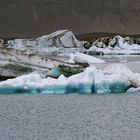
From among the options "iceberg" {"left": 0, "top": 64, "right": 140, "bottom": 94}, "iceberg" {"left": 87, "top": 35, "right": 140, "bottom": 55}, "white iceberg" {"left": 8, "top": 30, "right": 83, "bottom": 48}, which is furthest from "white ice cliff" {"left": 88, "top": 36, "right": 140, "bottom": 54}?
"iceberg" {"left": 0, "top": 64, "right": 140, "bottom": 94}

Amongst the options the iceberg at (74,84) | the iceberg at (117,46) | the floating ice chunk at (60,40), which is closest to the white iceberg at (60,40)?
the floating ice chunk at (60,40)

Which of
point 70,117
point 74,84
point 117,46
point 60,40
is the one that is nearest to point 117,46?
point 117,46

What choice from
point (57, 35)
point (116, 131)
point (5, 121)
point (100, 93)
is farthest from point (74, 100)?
point (57, 35)

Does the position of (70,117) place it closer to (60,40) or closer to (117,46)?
(117,46)

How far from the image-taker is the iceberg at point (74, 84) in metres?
12.8

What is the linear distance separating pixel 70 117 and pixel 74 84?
3653 mm

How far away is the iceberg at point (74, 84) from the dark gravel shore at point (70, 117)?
0.49 m

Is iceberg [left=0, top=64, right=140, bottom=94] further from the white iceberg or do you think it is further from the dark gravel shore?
the white iceberg

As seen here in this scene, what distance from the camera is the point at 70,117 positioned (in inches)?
367

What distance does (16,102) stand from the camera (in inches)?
451

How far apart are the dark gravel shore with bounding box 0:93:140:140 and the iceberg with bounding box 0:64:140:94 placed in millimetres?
490

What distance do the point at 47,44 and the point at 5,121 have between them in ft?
157

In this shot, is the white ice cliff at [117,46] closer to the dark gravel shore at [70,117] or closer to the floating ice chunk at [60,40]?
the floating ice chunk at [60,40]

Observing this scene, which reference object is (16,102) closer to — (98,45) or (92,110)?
(92,110)
